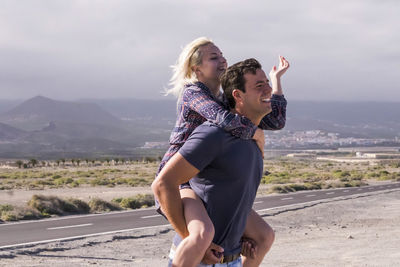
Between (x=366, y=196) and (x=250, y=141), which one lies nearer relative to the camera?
(x=250, y=141)

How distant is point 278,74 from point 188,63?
613 millimetres

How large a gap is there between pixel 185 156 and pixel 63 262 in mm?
8311

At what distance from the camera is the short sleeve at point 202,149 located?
3.27 metres

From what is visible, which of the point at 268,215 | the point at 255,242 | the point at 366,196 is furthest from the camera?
the point at 366,196

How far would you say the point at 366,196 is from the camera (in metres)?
30.6

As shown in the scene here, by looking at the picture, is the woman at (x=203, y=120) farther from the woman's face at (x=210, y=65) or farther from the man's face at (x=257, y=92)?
the man's face at (x=257, y=92)

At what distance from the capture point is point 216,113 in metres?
3.59

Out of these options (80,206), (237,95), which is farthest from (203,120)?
(80,206)

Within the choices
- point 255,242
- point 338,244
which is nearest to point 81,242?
point 338,244

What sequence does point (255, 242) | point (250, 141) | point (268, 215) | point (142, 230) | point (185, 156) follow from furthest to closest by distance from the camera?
point (268, 215) < point (142, 230) < point (255, 242) < point (250, 141) < point (185, 156)

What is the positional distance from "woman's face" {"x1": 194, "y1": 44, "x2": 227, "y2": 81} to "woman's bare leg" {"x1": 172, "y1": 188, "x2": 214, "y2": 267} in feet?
3.04

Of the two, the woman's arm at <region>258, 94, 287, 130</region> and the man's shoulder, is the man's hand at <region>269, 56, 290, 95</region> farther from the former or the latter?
the man's shoulder

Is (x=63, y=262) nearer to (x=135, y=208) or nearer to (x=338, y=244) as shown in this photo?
(x=338, y=244)

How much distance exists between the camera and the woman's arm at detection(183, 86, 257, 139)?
3.42m
